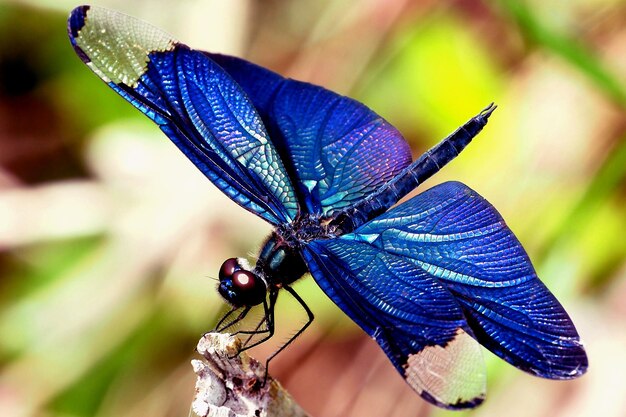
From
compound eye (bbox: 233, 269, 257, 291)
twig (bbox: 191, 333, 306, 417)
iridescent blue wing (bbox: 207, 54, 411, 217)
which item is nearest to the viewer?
twig (bbox: 191, 333, 306, 417)

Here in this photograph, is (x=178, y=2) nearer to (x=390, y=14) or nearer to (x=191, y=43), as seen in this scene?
(x=191, y=43)

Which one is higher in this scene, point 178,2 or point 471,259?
point 471,259

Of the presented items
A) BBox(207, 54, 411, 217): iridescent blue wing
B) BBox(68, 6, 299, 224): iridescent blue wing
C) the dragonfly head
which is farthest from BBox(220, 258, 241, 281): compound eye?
BBox(207, 54, 411, 217): iridescent blue wing

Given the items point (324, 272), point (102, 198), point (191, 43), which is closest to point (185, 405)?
point (102, 198)

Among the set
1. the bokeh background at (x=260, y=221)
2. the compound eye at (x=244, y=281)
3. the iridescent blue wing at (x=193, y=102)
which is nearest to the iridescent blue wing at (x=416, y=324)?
the compound eye at (x=244, y=281)

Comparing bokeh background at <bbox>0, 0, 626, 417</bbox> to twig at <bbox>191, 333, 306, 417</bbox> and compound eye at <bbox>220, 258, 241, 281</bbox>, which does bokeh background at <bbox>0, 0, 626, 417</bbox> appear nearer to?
compound eye at <bbox>220, 258, 241, 281</bbox>

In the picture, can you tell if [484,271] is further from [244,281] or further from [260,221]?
[260,221]

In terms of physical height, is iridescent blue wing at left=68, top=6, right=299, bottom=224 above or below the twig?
above
